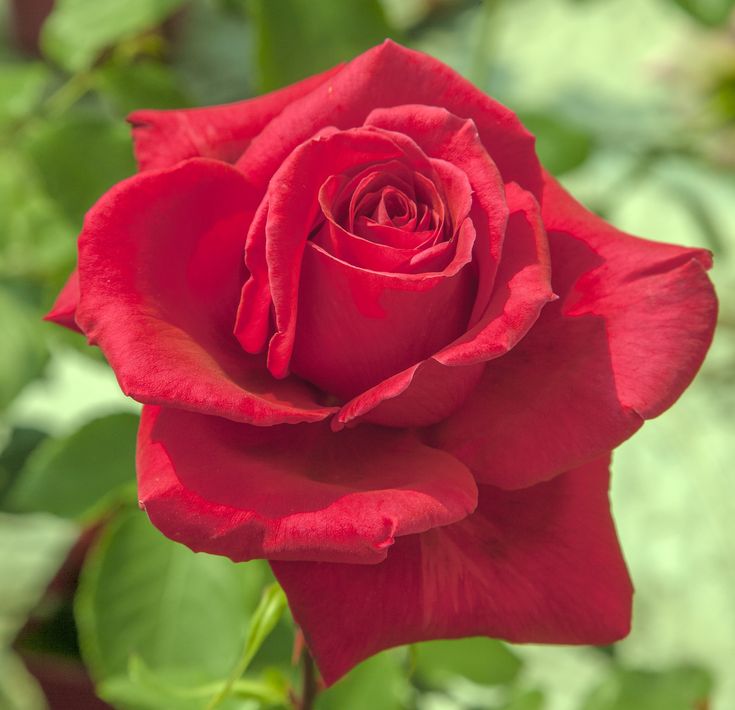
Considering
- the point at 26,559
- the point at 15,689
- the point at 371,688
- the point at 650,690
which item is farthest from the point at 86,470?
the point at 26,559

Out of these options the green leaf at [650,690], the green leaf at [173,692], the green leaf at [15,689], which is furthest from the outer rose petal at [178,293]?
the green leaf at [15,689]

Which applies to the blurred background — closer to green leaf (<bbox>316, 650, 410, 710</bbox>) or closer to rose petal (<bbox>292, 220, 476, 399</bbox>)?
green leaf (<bbox>316, 650, 410, 710</bbox>)

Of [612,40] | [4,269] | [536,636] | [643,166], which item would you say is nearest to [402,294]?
[536,636]

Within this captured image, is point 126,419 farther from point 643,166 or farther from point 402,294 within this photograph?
point 643,166

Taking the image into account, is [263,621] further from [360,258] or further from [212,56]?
[212,56]

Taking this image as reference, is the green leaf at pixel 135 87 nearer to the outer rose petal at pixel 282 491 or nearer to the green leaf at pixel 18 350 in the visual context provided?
the green leaf at pixel 18 350

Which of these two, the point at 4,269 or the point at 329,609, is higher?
the point at 329,609
